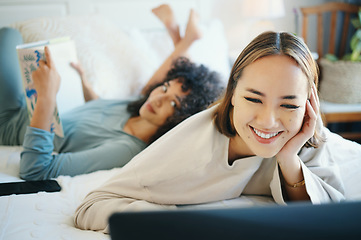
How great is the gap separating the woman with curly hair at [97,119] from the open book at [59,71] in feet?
0.12

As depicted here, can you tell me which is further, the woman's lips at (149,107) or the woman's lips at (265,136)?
the woman's lips at (149,107)

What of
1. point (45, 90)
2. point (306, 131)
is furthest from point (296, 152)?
point (45, 90)

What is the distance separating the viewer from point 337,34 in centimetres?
289

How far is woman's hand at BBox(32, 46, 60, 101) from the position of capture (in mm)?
1386

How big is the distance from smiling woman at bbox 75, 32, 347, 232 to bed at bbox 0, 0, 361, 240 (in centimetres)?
6

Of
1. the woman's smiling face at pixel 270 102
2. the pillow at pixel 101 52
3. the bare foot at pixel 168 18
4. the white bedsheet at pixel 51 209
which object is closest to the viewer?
the woman's smiling face at pixel 270 102

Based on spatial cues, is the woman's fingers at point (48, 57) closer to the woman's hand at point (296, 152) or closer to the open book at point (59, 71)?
the open book at point (59, 71)

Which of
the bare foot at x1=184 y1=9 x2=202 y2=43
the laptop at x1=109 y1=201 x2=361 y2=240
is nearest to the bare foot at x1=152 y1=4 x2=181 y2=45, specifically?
the bare foot at x1=184 y1=9 x2=202 y2=43

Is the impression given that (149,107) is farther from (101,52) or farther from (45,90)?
(101,52)

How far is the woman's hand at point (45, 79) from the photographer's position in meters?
1.39

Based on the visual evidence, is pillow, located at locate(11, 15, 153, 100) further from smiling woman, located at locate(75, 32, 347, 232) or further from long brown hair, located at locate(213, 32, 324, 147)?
long brown hair, located at locate(213, 32, 324, 147)

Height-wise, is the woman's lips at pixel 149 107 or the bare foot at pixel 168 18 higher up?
the bare foot at pixel 168 18

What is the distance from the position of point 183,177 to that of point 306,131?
0.31m

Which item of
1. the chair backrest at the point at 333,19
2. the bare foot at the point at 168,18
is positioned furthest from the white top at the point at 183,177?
the chair backrest at the point at 333,19
